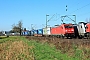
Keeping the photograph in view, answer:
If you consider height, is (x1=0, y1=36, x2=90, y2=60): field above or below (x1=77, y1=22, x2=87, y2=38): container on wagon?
below

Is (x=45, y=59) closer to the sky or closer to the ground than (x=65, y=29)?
closer to the ground

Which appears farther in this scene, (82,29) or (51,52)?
(82,29)

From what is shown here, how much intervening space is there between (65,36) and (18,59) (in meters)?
34.3

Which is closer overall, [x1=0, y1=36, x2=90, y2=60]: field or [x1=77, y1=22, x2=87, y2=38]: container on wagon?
[x1=0, y1=36, x2=90, y2=60]: field

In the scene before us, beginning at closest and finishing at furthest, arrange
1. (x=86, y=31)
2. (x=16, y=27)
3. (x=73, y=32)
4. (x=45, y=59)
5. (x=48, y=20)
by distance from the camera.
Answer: (x=45, y=59), (x=86, y=31), (x=73, y=32), (x=48, y=20), (x=16, y=27)

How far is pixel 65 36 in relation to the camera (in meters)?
48.3

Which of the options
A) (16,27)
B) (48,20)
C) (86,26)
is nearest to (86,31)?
(86,26)

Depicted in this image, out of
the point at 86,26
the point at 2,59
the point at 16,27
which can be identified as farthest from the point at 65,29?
the point at 16,27

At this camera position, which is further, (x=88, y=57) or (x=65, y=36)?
(x=65, y=36)

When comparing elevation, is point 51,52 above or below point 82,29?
below

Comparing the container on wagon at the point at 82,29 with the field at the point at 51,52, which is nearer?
the field at the point at 51,52

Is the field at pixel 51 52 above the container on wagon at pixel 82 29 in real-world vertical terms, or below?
below

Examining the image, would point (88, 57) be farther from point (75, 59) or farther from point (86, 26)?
point (86, 26)

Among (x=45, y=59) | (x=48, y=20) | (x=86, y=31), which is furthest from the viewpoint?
(x=48, y=20)
